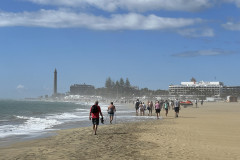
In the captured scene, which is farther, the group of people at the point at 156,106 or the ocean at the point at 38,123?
the group of people at the point at 156,106

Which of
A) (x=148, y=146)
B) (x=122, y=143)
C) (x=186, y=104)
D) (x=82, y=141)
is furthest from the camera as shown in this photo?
(x=186, y=104)

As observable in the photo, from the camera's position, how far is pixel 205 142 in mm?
11055

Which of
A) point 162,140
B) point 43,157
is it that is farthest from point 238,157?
point 43,157

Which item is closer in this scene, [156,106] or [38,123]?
[38,123]

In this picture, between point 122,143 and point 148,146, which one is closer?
point 148,146

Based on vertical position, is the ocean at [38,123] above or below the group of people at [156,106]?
below

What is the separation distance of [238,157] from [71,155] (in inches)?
187

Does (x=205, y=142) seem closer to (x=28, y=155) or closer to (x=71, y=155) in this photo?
(x=71, y=155)

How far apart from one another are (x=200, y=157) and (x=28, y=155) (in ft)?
16.5

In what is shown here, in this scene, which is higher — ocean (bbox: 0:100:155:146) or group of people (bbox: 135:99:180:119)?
group of people (bbox: 135:99:180:119)

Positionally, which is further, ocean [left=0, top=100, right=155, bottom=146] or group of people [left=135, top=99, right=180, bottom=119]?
group of people [left=135, top=99, right=180, bottom=119]

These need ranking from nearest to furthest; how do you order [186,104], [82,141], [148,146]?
1. [148,146]
2. [82,141]
3. [186,104]

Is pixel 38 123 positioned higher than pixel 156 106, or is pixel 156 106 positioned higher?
pixel 156 106

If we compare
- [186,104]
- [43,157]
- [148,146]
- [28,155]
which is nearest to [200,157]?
[148,146]
